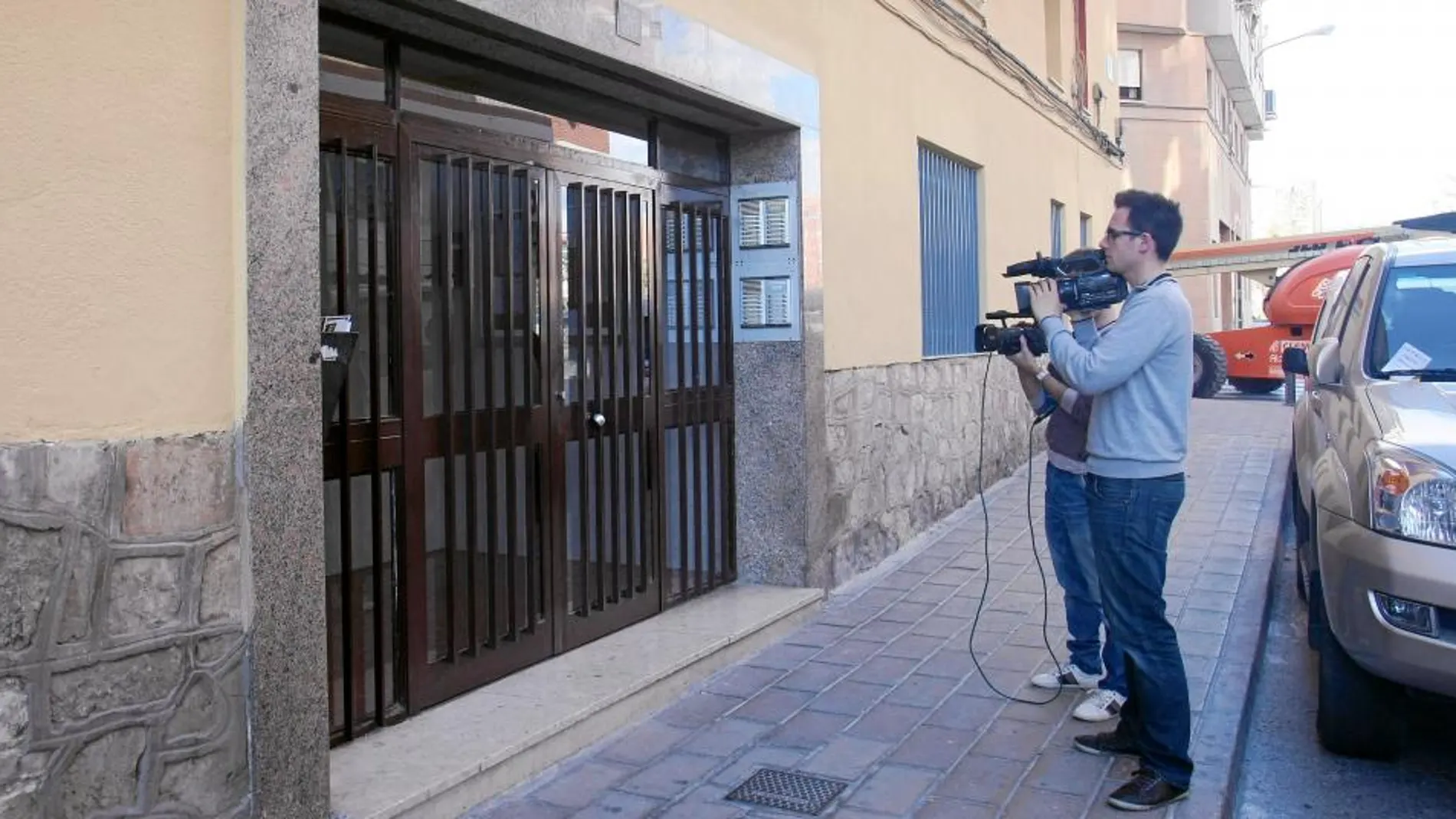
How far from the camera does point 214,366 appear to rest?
296 centimetres

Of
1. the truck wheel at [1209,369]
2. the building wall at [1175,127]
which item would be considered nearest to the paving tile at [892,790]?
the truck wheel at [1209,369]

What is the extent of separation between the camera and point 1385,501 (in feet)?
12.8

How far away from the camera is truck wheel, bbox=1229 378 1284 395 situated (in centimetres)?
1773

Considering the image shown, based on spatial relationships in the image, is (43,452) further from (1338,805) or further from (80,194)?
(1338,805)

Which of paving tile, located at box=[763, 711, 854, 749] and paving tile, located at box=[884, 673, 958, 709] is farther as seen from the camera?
paving tile, located at box=[884, 673, 958, 709]

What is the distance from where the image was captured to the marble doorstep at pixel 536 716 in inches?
143

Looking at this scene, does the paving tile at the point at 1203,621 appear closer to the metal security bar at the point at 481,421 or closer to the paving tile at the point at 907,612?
the paving tile at the point at 907,612

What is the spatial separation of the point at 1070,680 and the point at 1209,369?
45.4ft

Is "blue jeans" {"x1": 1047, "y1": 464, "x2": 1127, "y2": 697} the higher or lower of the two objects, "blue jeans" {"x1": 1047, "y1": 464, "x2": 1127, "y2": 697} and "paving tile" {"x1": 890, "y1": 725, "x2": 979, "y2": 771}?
the higher

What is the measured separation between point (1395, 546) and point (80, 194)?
385 cm

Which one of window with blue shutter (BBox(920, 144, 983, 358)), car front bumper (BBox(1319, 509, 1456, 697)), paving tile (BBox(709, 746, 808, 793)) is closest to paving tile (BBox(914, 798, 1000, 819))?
paving tile (BBox(709, 746, 808, 793))

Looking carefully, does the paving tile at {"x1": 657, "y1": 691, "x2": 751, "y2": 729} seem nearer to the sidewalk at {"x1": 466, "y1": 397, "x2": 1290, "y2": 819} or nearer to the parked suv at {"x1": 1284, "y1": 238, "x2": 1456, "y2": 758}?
the sidewalk at {"x1": 466, "y1": 397, "x2": 1290, "y2": 819}

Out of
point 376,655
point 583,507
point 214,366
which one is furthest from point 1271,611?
point 214,366

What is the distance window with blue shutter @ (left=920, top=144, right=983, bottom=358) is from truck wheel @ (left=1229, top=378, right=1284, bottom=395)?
376 inches
